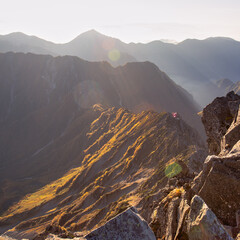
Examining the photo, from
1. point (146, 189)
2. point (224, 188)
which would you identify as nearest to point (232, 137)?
point (224, 188)

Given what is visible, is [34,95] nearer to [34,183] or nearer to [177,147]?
[34,183]

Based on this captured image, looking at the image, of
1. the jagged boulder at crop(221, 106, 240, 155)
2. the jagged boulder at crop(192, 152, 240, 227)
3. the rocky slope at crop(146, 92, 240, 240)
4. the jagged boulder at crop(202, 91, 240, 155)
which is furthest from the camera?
the jagged boulder at crop(202, 91, 240, 155)

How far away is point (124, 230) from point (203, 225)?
235cm

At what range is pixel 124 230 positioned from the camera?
23.0 ft

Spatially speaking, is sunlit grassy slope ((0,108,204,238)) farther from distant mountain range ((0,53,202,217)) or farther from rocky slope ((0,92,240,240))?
distant mountain range ((0,53,202,217))

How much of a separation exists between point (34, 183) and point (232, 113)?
69.6 metres

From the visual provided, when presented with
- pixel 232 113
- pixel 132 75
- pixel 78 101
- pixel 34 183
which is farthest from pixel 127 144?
pixel 132 75

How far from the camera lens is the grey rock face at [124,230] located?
689 cm

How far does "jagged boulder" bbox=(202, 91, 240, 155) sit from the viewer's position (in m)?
16.8

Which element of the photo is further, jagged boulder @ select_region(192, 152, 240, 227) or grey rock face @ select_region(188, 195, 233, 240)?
jagged boulder @ select_region(192, 152, 240, 227)

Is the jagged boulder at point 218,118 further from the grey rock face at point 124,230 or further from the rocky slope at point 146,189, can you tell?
the grey rock face at point 124,230

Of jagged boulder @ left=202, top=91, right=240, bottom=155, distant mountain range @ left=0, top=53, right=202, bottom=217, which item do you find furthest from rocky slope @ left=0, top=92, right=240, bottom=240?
distant mountain range @ left=0, top=53, right=202, bottom=217

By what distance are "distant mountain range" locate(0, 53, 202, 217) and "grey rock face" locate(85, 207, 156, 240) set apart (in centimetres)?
7379

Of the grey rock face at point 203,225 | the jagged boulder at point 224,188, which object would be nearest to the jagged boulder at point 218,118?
the jagged boulder at point 224,188
